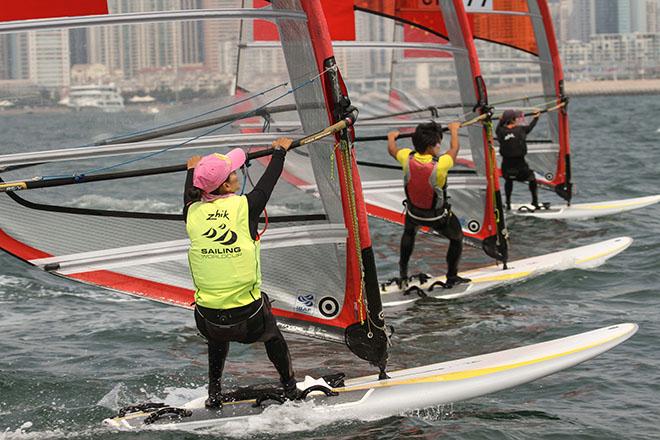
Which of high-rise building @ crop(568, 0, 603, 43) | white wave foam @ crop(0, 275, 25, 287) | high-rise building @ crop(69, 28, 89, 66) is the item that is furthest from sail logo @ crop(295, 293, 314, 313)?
high-rise building @ crop(568, 0, 603, 43)

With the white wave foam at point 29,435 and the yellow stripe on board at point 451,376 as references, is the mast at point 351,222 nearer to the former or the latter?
the yellow stripe on board at point 451,376

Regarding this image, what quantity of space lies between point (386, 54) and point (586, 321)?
442 centimetres

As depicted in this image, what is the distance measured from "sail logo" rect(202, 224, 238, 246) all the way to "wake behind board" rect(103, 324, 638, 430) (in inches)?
38.6

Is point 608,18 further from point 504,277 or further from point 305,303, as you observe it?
point 305,303

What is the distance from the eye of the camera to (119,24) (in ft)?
20.2

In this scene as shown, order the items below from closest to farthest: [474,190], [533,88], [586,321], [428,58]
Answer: [586,321], [474,190], [428,58], [533,88]

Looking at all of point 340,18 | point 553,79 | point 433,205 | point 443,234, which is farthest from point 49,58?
point 553,79

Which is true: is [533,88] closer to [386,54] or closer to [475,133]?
[386,54]

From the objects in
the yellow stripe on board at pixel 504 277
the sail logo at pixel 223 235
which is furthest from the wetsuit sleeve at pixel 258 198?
the yellow stripe on board at pixel 504 277

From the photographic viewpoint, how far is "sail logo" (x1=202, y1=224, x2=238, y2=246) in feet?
17.5

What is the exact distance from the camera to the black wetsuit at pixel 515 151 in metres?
12.9

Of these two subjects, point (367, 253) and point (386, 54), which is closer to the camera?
point (367, 253)

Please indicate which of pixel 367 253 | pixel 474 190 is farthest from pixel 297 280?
pixel 474 190

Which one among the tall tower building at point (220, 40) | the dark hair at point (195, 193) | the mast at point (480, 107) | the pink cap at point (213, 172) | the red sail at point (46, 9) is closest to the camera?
the pink cap at point (213, 172)
